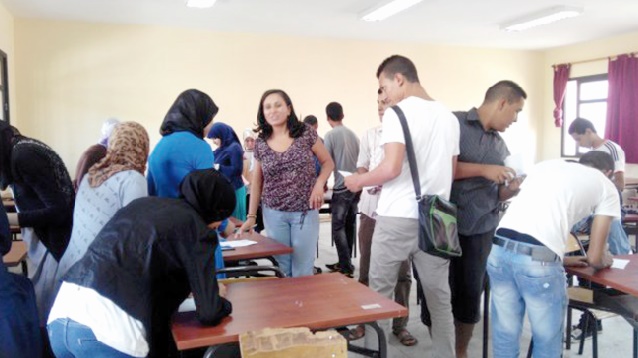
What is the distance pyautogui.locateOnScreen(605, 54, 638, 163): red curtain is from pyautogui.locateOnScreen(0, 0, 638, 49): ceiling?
1.70 feet

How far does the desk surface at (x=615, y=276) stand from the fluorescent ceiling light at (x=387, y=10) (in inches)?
166

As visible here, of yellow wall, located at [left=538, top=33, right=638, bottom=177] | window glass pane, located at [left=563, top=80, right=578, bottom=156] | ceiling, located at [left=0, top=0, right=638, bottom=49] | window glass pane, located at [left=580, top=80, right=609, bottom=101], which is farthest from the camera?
window glass pane, located at [left=563, top=80, right=578, bottom=156]

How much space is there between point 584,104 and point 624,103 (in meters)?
0.91

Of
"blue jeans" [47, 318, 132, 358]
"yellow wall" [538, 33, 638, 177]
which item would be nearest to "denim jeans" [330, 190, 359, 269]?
"blue jeans" [47, 318, 132, 358]

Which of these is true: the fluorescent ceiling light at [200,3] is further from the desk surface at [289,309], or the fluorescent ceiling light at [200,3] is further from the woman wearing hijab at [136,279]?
the woman wearing hijab at [136,279]

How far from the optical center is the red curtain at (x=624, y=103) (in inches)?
309

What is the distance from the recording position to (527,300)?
1.94m

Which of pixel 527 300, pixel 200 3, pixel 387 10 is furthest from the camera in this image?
pixel 387 10

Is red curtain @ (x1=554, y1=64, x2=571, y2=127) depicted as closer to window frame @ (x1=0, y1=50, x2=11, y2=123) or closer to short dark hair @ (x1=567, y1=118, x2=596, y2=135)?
short dark hair @ (x1=567, y1=118, x2=596, y2=135)

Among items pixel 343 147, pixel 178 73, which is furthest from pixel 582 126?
pixel 178 73

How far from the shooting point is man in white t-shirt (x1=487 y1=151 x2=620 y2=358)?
189cm

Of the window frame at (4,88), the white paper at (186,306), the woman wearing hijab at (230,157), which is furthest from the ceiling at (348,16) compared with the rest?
the white paper at (186,306)

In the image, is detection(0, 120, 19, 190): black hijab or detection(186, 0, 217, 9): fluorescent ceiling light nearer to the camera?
detection(0, 120, 19, 190): black hijab

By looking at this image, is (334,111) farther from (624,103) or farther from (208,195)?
(624,103)
